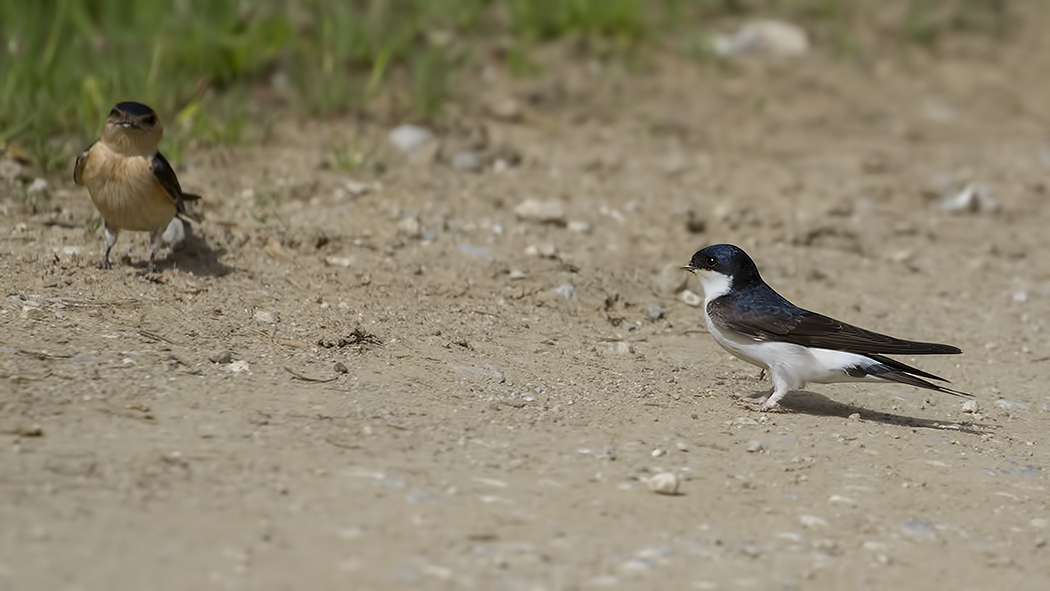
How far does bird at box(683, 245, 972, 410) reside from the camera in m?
4.60

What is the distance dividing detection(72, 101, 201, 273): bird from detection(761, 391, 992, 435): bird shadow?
9.16 feet

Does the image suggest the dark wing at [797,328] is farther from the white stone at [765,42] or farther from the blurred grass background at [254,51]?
the white stone at [765,42]

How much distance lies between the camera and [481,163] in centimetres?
730

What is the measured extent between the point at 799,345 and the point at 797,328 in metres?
0.08

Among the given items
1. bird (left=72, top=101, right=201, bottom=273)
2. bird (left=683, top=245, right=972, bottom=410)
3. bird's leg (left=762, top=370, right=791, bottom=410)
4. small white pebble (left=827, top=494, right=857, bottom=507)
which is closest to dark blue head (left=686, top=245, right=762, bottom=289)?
bird (left=683, top=245, right=972, bottom=410)

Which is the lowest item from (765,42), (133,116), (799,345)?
(799,345)

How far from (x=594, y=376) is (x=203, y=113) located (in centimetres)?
331

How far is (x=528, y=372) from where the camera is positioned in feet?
15.4

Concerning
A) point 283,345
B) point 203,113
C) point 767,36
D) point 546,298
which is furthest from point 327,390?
point 767,36

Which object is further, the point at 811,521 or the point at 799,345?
the point at 799,345

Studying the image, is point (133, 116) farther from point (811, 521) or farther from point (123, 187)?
point (811, 521)

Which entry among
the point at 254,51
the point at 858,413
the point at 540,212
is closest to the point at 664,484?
the point at 858,413

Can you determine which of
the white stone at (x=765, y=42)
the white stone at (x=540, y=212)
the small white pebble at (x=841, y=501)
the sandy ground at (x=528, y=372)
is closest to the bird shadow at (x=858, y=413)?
the sandy ground at (x=528, y=372)

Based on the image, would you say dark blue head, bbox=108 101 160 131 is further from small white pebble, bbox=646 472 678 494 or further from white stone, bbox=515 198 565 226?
small white pebble, bbox=646 472 678 494
